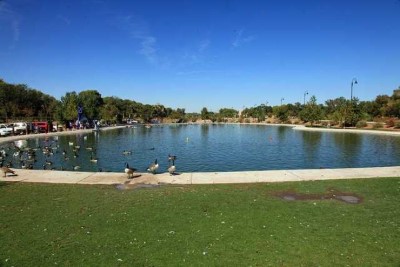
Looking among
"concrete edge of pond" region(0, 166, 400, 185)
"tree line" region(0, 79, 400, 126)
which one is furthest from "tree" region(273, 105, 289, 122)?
"concrete edge of pond" region(0, 166, 400, 185)

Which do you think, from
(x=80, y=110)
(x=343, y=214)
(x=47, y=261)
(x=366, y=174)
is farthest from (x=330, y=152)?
(x=80, y=110)

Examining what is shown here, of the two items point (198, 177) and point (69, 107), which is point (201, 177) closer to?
point (198, 177)

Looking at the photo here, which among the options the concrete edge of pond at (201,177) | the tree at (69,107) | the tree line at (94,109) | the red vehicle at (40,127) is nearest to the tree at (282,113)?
the tree line at (94,109)

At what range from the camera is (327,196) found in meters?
13.4

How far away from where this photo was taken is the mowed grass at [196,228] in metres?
7.86

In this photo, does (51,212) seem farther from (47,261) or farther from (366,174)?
(366,174)

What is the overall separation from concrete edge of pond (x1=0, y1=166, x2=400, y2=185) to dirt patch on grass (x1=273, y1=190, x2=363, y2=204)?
2.77 metres

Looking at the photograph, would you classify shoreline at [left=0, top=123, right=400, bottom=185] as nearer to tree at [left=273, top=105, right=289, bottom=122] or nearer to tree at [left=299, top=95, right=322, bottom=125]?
tree at [left=299, top=95, right=322, bottom=125]

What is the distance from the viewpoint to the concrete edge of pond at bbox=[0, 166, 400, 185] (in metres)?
16.8

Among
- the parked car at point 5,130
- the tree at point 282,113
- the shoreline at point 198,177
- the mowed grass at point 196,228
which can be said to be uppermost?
the tree at point 282,113

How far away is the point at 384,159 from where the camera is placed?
28.6 m

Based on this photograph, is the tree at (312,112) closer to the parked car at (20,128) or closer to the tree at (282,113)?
the tree at (282,113)

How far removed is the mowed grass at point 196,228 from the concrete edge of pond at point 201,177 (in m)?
2.32

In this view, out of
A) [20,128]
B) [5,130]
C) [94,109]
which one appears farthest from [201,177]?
[94,109]
